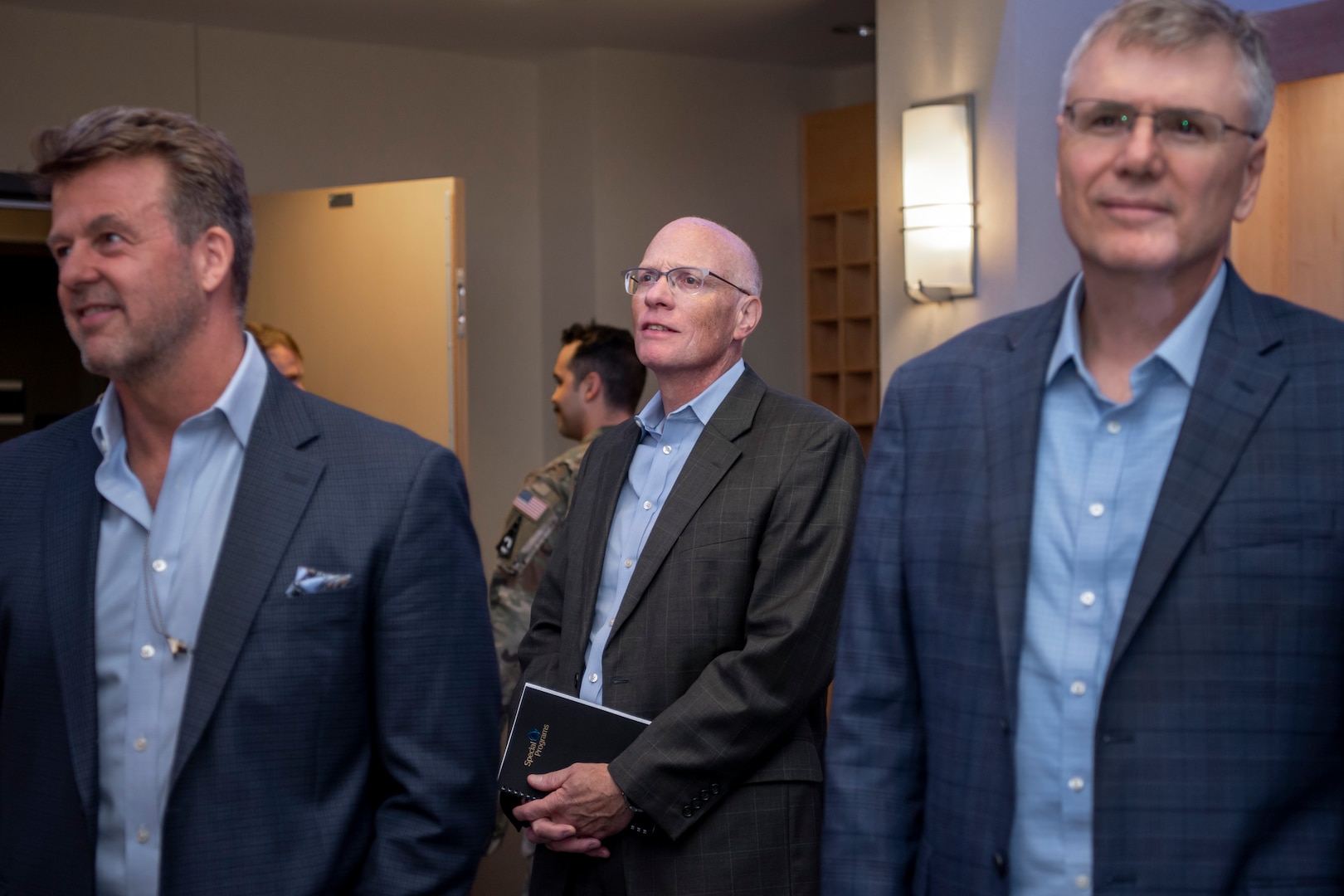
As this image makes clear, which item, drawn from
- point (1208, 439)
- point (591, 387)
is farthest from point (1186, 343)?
point (591, 387)

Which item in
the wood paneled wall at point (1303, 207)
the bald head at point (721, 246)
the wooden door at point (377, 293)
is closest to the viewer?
the bald head at point (721, 246)

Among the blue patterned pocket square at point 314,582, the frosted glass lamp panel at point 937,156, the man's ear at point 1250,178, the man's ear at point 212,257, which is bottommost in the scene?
the blue patterned pocket square at point 314,582

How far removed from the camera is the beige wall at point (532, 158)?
5926 millimetres

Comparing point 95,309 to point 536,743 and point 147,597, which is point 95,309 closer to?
point 147,597

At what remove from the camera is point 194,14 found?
216 inches

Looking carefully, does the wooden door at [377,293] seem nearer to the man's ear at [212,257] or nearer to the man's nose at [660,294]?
the man's nose at [660,294]

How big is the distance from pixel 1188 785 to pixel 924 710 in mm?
281

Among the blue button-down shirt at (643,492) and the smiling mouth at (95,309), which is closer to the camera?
the smiling mouth at (95,309)

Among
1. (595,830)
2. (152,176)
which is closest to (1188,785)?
(595,830)

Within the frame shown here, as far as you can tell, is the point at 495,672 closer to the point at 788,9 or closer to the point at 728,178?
the point at 788,9

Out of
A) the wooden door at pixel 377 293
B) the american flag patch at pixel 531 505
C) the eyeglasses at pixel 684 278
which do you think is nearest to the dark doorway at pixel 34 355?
the wooden door at pixel 377 293

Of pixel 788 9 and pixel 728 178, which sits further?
pixel 728 178

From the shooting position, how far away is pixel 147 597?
1.39 metres

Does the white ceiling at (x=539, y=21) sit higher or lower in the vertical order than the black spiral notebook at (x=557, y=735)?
higher
